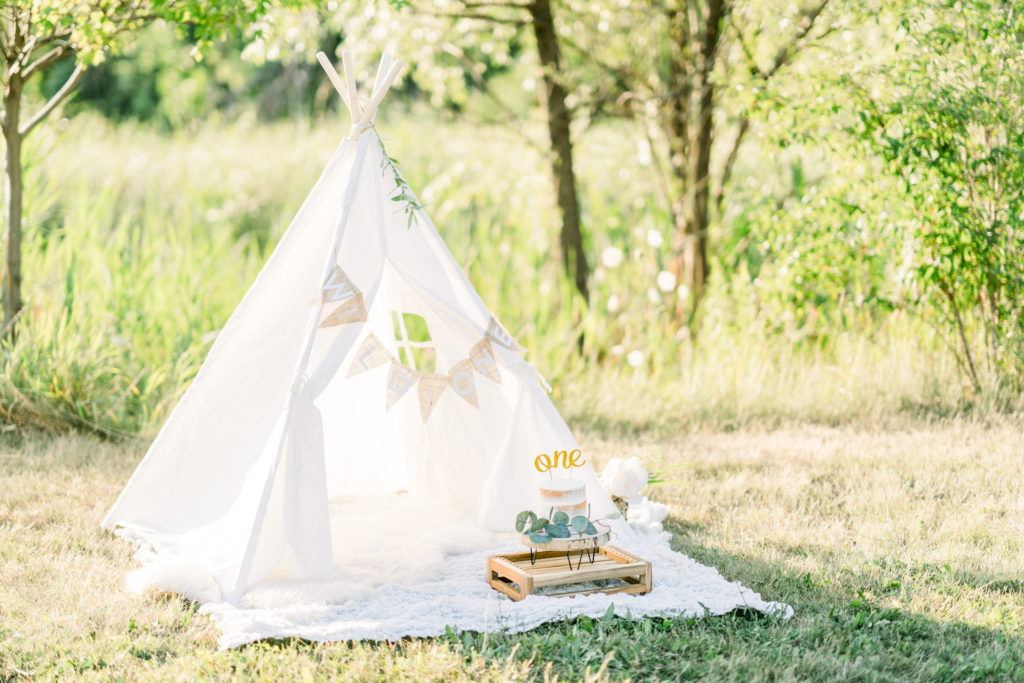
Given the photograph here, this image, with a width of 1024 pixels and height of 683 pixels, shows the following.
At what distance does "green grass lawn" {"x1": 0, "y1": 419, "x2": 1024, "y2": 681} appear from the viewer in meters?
2.72

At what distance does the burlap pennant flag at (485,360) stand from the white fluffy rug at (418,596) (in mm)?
586

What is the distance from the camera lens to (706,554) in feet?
11.8

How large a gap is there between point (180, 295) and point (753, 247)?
13.1 feet

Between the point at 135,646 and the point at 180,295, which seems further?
the point at 180,295

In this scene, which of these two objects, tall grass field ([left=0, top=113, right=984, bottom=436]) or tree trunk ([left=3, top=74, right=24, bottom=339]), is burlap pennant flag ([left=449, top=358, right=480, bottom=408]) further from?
tree trunk ([left=3, top=74, right=24, bottom=339])

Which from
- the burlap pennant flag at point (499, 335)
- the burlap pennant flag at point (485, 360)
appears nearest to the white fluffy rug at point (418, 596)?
the burlap pennant flag at point (485, 360)

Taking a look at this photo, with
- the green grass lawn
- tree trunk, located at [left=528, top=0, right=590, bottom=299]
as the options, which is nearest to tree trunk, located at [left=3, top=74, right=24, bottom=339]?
the green grass lawn

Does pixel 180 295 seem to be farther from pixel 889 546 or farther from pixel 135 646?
pixel 889 546

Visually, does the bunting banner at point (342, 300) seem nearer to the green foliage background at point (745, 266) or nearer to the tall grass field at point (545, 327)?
the green foliage background at point (745, 266)

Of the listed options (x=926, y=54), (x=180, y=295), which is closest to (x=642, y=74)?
(x=926, y=54)

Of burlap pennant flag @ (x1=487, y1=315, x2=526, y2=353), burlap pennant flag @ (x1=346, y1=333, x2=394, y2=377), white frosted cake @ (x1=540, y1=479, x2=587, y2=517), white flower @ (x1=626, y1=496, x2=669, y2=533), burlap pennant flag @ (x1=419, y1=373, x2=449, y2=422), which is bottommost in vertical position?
white flower @ (x1=626, y1=496, x2=669, y2=533)

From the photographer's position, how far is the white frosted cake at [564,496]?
10.7ft

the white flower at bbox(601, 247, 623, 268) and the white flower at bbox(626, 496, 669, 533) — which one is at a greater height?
the white flower at bbox(601, 247, 623, 268)

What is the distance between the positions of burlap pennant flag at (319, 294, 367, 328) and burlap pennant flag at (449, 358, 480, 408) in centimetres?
49
